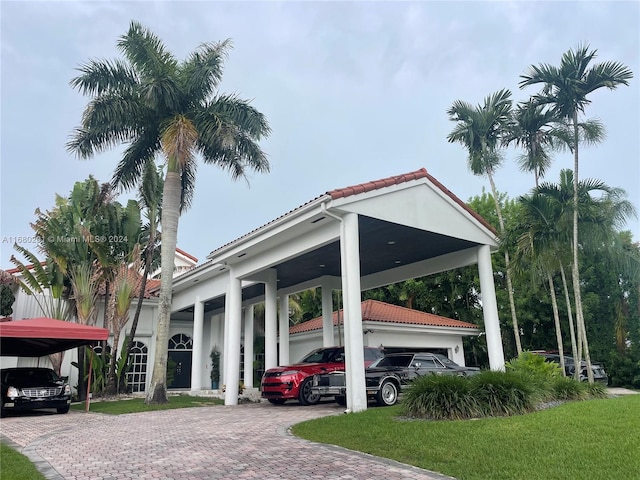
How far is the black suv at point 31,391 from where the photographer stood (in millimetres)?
12688

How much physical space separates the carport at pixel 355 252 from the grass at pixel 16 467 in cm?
658

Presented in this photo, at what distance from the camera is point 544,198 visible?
52.3ft

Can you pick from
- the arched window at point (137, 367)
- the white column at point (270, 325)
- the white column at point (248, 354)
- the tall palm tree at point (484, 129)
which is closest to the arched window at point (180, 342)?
the arched window at point (137, 367)

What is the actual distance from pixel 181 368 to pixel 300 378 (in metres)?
13.4

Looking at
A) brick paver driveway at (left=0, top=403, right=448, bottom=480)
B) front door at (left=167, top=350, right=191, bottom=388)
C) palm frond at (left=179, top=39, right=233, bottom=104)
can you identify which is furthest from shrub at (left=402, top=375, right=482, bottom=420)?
front door at (left=167, top=350, right=191, bottom=388)

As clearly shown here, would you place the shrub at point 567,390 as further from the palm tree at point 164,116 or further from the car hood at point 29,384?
the car hood at point 29,384

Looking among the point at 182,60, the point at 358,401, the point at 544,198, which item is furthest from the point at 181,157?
the point at 544,198

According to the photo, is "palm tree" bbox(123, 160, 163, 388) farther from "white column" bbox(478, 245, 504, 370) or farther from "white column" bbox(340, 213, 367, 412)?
"white column" bbox(478, 245, 504, 370)

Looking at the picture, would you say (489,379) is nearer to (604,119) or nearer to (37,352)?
(604,119)

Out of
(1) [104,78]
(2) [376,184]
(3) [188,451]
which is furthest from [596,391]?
(1) [104,78]

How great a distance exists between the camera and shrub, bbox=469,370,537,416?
9.09 meters

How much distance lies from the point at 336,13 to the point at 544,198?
30.8ft

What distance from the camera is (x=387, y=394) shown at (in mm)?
12609

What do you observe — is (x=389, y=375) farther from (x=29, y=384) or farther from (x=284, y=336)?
(x=29, y=384)
